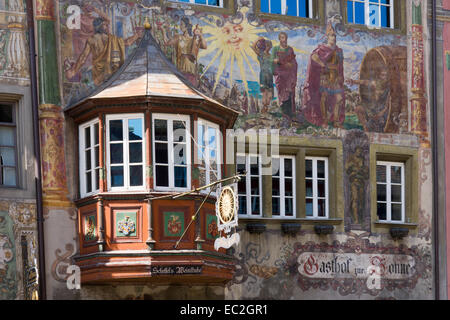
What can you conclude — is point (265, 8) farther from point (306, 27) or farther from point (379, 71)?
point (379, 71)

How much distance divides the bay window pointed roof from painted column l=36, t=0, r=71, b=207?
1.22ft

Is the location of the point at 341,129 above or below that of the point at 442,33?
below

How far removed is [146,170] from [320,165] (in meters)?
4.88

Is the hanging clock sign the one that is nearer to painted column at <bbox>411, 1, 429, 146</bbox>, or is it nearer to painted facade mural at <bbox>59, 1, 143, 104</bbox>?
painted facade mural at <bbox>59, 1, 143, 104</bbox>

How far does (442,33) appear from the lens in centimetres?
2845

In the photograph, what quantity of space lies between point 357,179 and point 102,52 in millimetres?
6115

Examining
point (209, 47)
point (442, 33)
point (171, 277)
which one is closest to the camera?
point (171, 277)

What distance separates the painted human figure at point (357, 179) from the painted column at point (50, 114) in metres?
6.24

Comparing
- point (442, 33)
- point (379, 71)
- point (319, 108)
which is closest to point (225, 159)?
point (319, 108)

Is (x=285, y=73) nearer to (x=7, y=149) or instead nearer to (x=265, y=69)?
(x=265, y=69)

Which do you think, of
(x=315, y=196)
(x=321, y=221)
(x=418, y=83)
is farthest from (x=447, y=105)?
(x=321, y=221)

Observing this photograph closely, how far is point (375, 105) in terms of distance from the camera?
27.4 meters

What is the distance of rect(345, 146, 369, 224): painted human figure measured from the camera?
26984 mm

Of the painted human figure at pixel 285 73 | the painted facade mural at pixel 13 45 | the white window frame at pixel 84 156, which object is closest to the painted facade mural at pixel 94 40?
the white window frame at pixel 84 156
